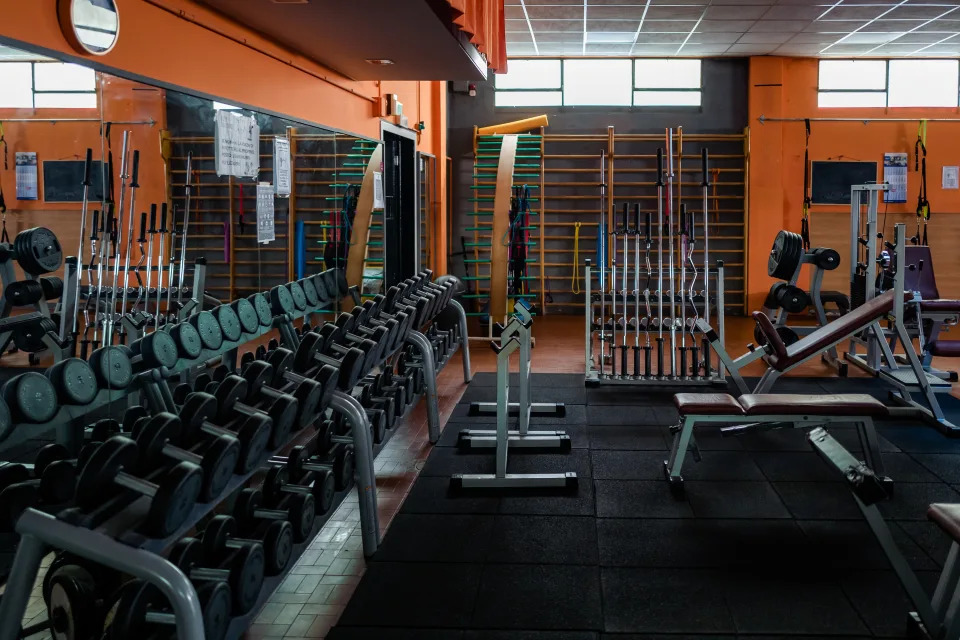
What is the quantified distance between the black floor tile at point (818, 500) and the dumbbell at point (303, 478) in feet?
6.14

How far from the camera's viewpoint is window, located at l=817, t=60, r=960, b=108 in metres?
9.06

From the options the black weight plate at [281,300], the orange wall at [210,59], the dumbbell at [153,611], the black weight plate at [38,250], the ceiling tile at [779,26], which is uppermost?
the ceiling tile at [779,26]

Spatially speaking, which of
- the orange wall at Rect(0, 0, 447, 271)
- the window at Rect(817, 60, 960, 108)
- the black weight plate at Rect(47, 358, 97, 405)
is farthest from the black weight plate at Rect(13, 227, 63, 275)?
the window at Rect(817, 60, 960, 108)

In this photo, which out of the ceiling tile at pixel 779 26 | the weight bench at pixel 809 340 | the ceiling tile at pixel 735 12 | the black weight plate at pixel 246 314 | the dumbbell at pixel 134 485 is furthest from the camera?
the ceiling tile at pixel 779 26

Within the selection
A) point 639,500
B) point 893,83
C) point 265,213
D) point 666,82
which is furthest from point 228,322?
point 893,83

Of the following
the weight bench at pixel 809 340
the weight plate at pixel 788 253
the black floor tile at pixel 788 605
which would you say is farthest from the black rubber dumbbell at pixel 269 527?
the weight plate at pixel 788 253

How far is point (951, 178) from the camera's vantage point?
9.00m

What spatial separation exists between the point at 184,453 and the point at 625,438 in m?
2.94

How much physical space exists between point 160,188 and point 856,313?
375cm

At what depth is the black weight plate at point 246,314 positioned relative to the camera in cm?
372

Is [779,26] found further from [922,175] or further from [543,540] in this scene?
[543,540]

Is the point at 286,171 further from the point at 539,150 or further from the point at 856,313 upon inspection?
the point at 539,150

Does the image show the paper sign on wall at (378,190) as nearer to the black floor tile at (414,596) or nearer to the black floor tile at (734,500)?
the black floor tile at (734,500)

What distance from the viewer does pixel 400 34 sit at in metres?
3.86
